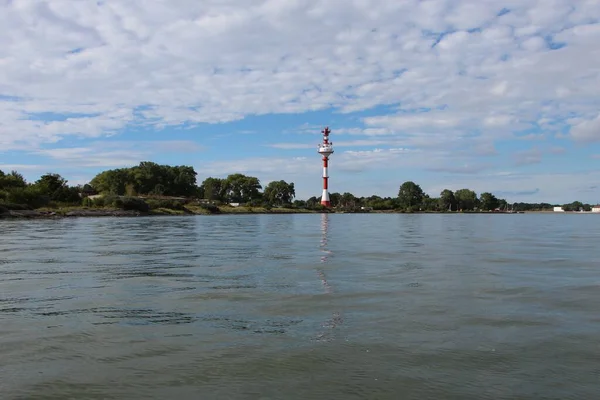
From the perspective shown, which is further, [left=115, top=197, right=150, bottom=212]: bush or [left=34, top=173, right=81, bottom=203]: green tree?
[left=115, top=197, right=150, bottom=212]: bush

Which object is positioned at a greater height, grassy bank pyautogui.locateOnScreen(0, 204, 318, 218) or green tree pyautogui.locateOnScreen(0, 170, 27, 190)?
green tree pyautogui.locateOnScreen(0, 170, 27, 190)

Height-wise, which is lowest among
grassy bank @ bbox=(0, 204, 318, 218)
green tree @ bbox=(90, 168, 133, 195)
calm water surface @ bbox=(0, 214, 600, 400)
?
calm water surface @ bbox=(0, 214, 600, 400)

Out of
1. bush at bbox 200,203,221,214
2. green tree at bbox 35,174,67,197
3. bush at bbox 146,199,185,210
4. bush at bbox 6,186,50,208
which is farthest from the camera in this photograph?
bush at bbox 200,203,221,214

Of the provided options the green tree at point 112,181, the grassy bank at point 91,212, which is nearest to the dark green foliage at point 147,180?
the green tree at point 112,181

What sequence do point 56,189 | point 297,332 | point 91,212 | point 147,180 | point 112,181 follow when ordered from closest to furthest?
point 297,332, point 91,212, point 56,189, point 112,181, point 147,180

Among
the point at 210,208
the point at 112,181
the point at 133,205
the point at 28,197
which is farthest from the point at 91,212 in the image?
the point at 112,181

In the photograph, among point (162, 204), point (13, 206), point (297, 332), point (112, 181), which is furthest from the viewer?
point (112, 181)

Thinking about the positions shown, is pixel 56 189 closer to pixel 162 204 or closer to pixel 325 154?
pixel 162 204

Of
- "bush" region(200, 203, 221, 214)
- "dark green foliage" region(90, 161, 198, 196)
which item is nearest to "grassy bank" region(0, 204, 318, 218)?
"bush" region(200, 203, 221, 214)

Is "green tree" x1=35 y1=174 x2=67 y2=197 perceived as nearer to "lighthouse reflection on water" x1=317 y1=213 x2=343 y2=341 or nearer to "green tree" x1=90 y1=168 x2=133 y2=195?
"green tree" x1=90 y1=168 x2=133 y2=195

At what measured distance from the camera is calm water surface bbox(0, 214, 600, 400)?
289 inches

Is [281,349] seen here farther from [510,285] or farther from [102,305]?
[510,285]

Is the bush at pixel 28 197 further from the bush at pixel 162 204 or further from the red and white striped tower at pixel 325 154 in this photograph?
the red and white striped tower at pixel 325 154

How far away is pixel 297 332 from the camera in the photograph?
10188 mm
